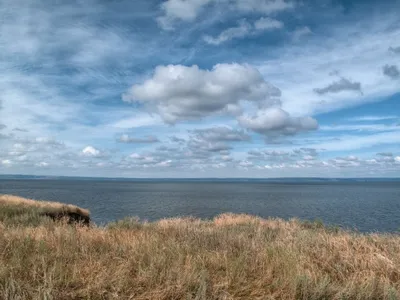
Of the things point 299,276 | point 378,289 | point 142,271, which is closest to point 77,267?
point 142,271

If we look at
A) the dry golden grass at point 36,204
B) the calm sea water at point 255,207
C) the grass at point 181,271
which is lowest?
the calm sea water at point 255,207

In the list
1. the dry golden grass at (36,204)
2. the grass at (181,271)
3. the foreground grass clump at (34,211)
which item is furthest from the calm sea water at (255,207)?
the grass at (181,271)

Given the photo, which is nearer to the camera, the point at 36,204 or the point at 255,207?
the point at 36,204

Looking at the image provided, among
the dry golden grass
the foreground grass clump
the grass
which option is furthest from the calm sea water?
the grass

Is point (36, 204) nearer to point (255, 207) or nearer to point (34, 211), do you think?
point (34, 211)

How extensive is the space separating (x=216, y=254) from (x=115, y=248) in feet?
7.43

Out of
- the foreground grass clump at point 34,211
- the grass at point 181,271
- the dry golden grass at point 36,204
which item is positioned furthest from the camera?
the dry golden grass at point 36,204

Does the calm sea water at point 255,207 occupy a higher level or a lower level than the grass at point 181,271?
lower

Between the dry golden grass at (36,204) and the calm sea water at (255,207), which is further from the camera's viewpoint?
the calm sea water at (255,207)

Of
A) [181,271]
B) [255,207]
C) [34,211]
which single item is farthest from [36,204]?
[255,207]

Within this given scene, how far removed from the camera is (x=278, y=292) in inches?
204

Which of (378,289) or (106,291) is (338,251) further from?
(106,291)

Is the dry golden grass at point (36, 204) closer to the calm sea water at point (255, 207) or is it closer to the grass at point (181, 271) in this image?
the calm sea water at point (255, 207)

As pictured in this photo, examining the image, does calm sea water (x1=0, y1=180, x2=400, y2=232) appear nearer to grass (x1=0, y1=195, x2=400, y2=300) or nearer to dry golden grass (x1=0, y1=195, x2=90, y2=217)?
dry golden grass (x1=0, y1=195, x2=90, y2=217)
